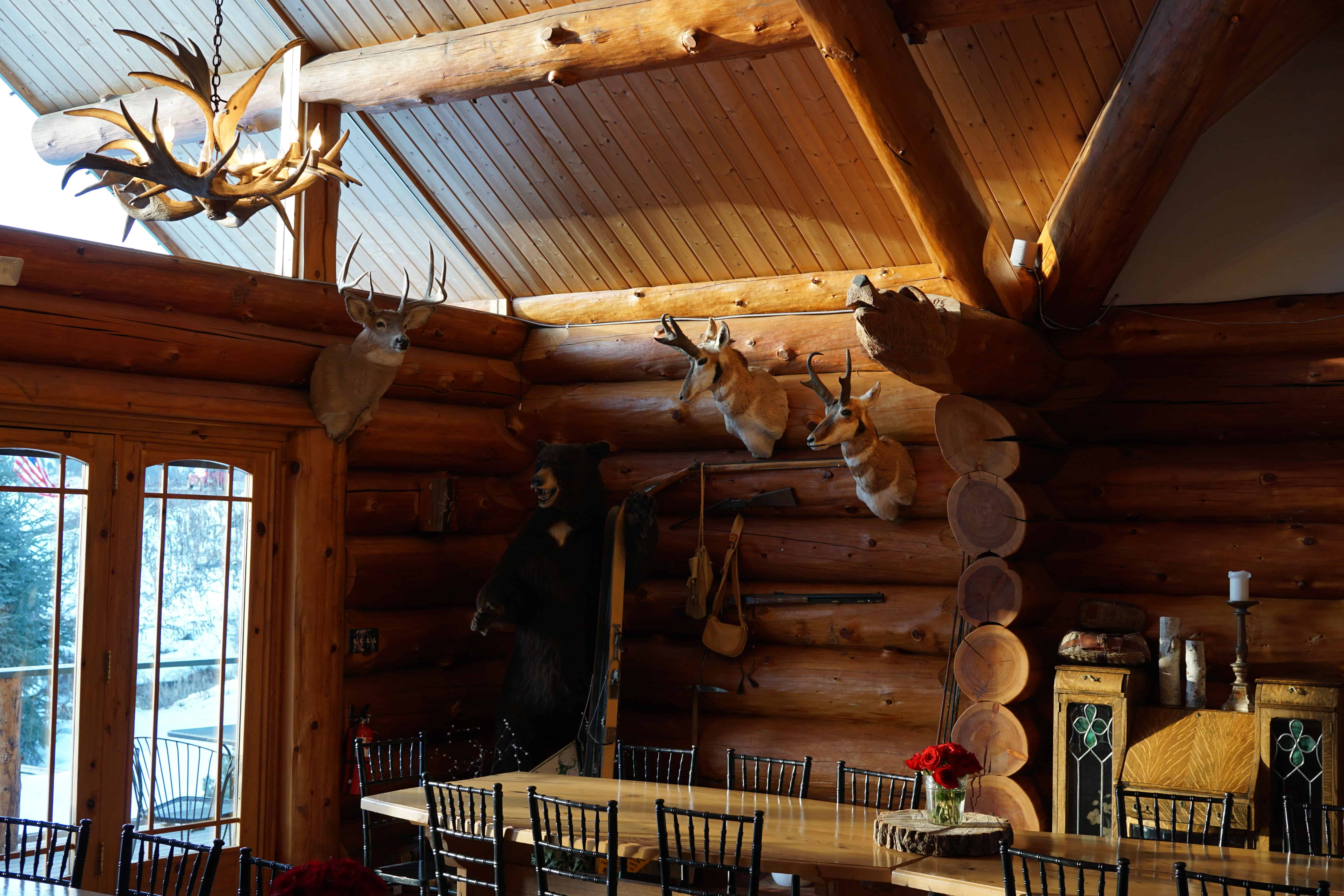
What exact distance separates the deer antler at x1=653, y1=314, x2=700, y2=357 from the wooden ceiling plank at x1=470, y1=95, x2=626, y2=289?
132cm

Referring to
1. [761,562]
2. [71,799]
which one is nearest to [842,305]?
[761,562]

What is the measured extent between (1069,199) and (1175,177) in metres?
0.50

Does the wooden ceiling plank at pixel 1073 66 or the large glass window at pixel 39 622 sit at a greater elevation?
the wooden ceiling plank at pixel 1073 66

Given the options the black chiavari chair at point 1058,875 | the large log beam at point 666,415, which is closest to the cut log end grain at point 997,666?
the large log beam at point 666,415

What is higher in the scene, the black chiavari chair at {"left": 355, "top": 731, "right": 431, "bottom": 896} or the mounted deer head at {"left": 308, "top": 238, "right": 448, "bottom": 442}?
the mounted deer head at {"left": 308, "top": 238, "right": 448, "bottom": 442}

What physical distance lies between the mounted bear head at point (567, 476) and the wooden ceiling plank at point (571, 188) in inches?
49.5

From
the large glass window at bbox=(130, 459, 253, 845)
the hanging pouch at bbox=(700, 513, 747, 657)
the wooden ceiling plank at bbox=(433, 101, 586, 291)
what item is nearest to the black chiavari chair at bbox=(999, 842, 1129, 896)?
the hanging pouch at bbox=(700, 513, 747, 657)

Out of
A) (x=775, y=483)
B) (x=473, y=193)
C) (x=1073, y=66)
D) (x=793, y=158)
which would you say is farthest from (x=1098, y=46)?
(x=473, y=193)

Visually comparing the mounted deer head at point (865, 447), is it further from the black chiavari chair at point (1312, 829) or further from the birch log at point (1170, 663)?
the black chiavari chair at point (1312, 829)

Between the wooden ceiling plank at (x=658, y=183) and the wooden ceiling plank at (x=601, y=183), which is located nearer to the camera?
the wooden ceiling plank at (x=658, y=183)

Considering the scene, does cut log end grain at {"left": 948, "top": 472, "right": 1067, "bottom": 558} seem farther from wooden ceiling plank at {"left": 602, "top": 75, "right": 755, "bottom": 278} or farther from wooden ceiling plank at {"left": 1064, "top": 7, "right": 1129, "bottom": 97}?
wooden ceiling plank at {"left": 602, "top": 75, "right": 755, "bottom": 278}

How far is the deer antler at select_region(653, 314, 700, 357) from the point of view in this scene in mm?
5809

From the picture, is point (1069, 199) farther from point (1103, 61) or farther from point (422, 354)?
point (422, 354)

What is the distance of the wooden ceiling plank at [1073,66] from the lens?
5.13 m
